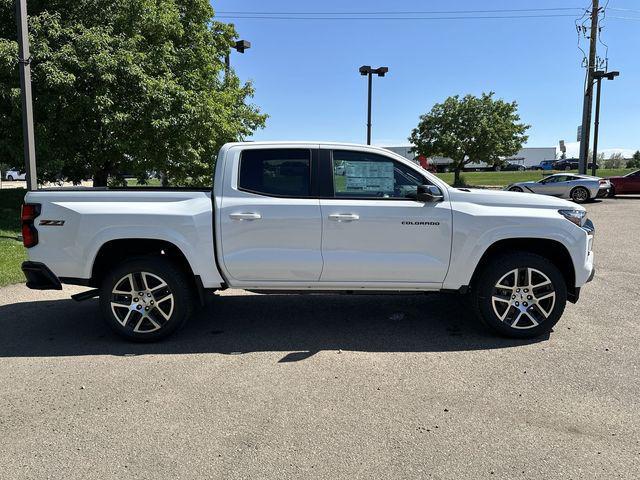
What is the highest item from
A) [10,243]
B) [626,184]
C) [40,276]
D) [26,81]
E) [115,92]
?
[115,92]

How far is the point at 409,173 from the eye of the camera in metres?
4.88

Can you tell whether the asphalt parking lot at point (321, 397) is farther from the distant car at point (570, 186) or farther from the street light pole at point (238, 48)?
the distant car at point (570, 186)

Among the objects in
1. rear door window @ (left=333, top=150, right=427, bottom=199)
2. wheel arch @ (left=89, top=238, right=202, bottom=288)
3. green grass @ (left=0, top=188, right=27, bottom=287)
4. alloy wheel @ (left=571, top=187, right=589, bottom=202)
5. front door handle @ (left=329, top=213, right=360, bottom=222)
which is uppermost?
rear door window @ (left=333, top=150, right=427, bottom=199)

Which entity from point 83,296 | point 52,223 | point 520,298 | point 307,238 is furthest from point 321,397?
point 52,223

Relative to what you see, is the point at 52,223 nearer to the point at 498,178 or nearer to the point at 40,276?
the point at 40,276

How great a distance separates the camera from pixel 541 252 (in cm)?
504

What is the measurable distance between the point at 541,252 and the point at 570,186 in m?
20.2

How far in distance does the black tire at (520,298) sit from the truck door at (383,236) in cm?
46

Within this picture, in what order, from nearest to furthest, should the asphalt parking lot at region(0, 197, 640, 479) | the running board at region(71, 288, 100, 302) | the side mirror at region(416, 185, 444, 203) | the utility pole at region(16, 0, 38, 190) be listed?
the asphalt parking lot at region(0, 197, 640, 479) → the side mirror at region(416, 185, 444, 203) → the running board at region(71, 288, 100, 302) → the utility pole at region(16, 0, 38, 190)

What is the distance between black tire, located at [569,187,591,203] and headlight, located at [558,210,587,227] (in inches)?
793

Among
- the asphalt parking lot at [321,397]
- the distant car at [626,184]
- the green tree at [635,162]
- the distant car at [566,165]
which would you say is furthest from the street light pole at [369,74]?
the distant car at [566,165]

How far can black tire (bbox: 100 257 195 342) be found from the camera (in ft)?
15.6

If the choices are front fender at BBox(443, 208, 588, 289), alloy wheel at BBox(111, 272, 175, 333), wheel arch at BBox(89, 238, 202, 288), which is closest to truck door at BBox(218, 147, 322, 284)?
wheel arch at BBox(89, 238, 202, 288)

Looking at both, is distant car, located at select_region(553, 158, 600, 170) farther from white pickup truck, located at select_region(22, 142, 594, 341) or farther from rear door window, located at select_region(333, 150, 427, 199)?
rear door window, located at select_region(333, 150, 427, 199)
